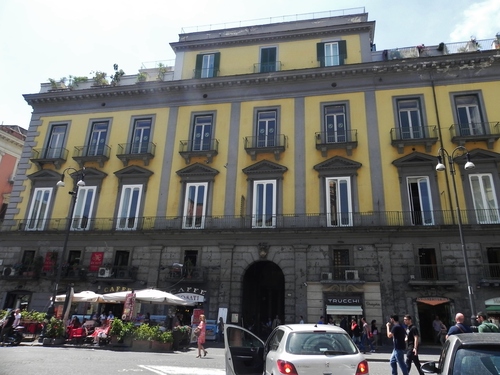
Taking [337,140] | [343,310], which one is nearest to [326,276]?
[343,310]

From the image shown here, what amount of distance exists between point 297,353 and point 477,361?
308cm

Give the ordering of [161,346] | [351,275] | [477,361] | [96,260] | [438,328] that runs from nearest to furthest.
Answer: [477,361], [161,346], [438,328], [351,275], [96,260]

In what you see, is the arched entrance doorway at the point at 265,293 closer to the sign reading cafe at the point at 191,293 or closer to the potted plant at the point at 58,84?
the sign reading cafe at the point at 191,293

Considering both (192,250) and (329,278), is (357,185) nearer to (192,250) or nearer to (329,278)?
(329,278)

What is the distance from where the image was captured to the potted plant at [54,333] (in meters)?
17.0

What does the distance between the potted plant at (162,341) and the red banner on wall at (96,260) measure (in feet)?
31.5

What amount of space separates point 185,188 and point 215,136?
4.31 m

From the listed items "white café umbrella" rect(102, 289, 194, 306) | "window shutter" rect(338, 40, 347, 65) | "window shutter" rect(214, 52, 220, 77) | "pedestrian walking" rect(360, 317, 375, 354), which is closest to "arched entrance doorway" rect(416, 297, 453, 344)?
"pedestrian walking" rect(360, 317, 375, 354)

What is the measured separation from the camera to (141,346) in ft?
53.0

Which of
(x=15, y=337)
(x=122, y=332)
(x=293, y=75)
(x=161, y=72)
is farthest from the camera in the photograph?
(x=161, y=72)

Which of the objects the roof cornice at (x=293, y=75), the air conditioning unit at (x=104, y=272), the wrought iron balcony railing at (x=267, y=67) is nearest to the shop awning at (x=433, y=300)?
the roof cornice at (x=293, y=75)

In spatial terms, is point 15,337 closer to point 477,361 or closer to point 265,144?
point 265,144

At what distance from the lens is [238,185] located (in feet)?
79.4

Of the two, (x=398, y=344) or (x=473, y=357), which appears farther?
(x=398, y=344)
